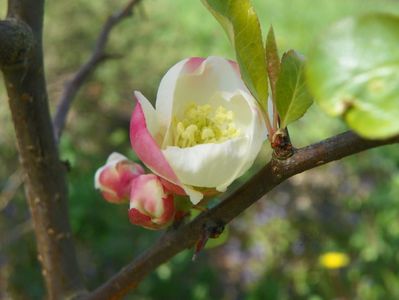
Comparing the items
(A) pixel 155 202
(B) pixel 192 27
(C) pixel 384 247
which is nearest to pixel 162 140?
(A) pixel 155 202

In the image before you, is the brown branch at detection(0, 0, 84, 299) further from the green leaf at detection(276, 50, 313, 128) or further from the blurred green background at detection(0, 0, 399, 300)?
the blurred green background at detection(0, 0, 399, 300)

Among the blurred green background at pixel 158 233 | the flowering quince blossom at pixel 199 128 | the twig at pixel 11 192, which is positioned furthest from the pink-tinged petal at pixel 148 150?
the twig at pixel 11 192

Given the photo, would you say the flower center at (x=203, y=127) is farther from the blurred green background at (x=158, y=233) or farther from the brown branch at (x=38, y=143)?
the blurred green background at (x=158, y=233)

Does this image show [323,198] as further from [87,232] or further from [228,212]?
[228,212]

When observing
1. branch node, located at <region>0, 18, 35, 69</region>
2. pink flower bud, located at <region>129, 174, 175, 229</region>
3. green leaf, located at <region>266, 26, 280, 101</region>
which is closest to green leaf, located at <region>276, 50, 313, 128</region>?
green leaf, located at <region>266, 26, 280, 101</region>

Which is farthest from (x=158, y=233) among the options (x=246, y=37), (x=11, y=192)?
(x=246, y=37)

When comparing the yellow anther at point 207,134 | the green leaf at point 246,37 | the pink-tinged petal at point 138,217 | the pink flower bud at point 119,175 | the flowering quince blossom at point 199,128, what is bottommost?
the pink flower bud at point 119,175
